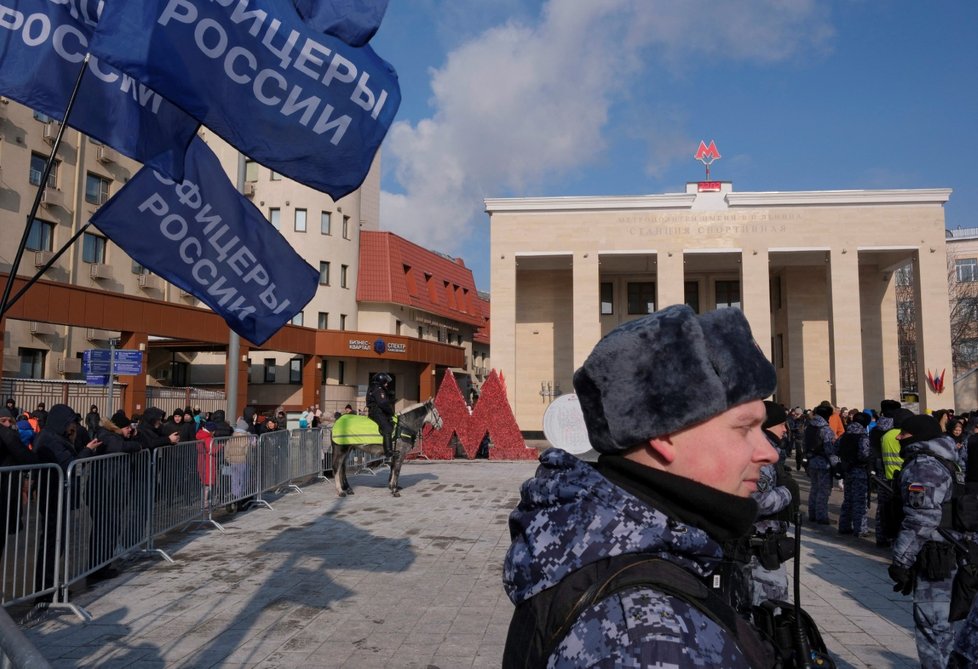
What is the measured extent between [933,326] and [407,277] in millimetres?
31800

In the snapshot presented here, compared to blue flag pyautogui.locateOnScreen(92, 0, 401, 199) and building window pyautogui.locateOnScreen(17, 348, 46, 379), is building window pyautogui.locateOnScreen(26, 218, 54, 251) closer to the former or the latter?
building window pyautogui.locateOnScreen(17, 348, 46, 379)

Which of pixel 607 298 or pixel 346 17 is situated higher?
pixel 607 298

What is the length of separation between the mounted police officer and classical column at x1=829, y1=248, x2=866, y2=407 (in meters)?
31.2

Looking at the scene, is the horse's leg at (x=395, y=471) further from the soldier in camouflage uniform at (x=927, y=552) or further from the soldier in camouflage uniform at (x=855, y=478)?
the soldier in camouflage uniform at (x=927, y=552)

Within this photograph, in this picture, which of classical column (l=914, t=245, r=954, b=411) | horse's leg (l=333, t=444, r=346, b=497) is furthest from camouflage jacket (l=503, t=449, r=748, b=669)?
classical column (l=914, t=245, r=954, b=411)

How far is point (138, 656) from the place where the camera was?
17.3ft

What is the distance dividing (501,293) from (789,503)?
36.0 metres

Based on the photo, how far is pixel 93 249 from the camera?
30.8 meters

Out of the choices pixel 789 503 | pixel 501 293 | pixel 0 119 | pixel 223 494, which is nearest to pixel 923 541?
pixel 789 503

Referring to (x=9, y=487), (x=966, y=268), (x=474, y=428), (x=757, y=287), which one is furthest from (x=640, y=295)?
(x=9, y=487)

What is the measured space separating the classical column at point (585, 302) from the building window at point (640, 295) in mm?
7171

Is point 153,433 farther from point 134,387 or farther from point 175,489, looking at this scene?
point 134,387

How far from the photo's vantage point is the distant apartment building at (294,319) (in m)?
26.4

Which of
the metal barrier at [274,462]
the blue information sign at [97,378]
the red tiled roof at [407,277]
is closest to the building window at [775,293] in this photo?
the red tiled roof at [407,277]
